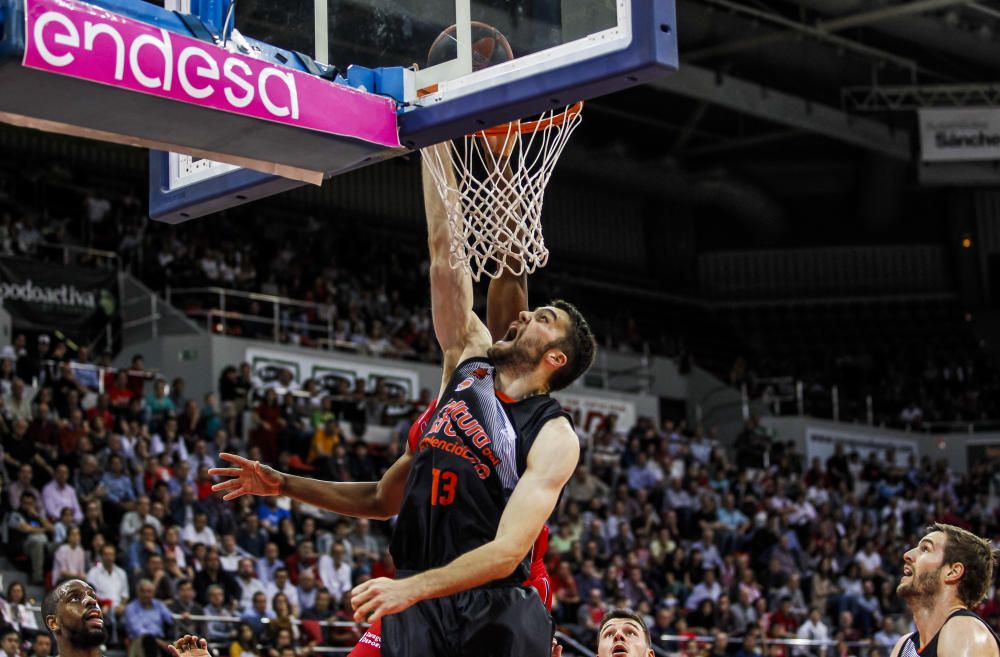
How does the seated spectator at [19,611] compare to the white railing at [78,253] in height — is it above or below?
below

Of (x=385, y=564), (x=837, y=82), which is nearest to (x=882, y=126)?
(x=837, y=82)

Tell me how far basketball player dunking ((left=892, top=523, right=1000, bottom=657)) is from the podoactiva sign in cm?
1340

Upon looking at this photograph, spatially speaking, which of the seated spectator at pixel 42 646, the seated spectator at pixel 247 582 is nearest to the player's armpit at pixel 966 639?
the seated spectator at pixel 42 646

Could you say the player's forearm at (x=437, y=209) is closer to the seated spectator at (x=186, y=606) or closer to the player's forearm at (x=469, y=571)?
the player's forearm at (x=469, y=571)

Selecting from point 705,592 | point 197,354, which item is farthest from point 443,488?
point 197,354

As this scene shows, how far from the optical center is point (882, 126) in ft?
84.8

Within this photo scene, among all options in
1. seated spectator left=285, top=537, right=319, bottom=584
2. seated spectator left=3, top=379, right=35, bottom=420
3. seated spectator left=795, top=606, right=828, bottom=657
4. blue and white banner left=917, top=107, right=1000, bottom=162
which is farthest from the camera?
blue and white banner left=917, top=107, right=1000, bottom=162

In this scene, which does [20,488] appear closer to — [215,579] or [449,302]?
[215,579]

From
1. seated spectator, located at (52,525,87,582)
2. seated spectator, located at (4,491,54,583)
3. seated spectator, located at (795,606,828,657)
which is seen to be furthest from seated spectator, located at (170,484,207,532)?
seated spectator, located at (795,606,828,657)

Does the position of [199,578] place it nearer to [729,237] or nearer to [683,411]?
[683,411]

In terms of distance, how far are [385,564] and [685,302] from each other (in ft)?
53.3

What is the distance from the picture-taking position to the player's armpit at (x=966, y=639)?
5.09 meters

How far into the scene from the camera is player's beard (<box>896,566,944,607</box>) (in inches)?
211

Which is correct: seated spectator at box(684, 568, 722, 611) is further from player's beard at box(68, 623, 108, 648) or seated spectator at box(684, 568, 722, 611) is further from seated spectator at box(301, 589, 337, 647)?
player's beard at box(68, 623, 108, 648)
